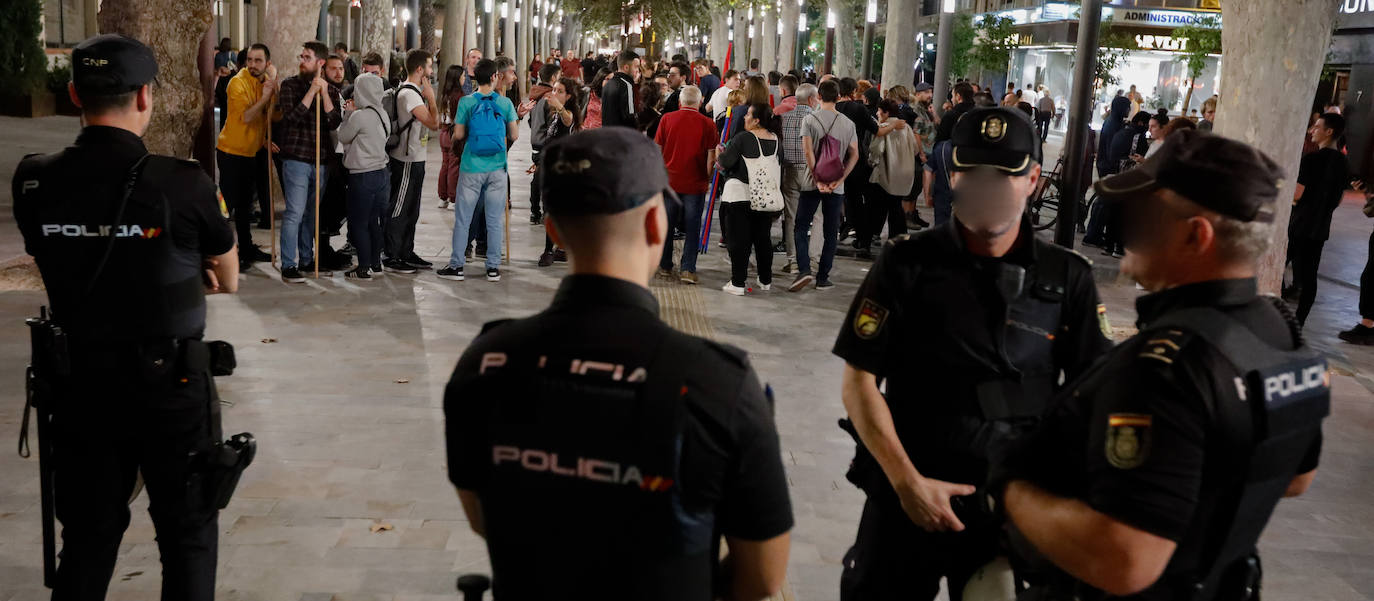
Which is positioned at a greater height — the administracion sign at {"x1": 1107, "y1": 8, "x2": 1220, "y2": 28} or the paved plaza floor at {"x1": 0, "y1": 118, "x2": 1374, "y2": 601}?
the administracion sign at {"x1": 1107, "y1": 8, "x2": 1220, "y2": 28}

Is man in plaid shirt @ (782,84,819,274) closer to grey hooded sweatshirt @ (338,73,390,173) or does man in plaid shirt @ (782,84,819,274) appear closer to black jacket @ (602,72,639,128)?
black jacket @ (602,72,639,128)

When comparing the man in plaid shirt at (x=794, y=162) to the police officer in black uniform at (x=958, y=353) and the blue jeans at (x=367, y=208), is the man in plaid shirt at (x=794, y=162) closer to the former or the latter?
the blue jeans at (x=367, y=208)

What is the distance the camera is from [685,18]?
5306 centimetres

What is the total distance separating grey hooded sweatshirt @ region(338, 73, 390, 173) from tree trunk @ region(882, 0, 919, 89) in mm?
14320

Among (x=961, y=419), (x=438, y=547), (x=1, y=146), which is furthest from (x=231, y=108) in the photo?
(x=1, y=146)

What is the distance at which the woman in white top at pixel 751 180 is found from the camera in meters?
10.0

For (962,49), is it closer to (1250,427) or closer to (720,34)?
Result: (1250,427)

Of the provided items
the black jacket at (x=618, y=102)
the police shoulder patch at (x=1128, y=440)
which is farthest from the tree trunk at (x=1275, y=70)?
the police shoulder patch at (x=1128, y=440)

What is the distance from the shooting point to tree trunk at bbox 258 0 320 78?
1310 cm

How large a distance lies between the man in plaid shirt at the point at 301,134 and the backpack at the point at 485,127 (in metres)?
1.16

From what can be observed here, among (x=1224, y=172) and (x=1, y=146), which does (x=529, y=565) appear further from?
(x=1, y=146)

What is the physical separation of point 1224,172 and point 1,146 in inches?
844

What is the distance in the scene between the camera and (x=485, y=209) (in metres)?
10.5

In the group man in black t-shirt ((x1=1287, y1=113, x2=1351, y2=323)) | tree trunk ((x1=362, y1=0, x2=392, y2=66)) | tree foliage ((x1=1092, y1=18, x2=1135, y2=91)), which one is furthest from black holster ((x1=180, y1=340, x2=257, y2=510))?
tree foliage ((x1=1092, y1=18, x2=1135, y2=91))
